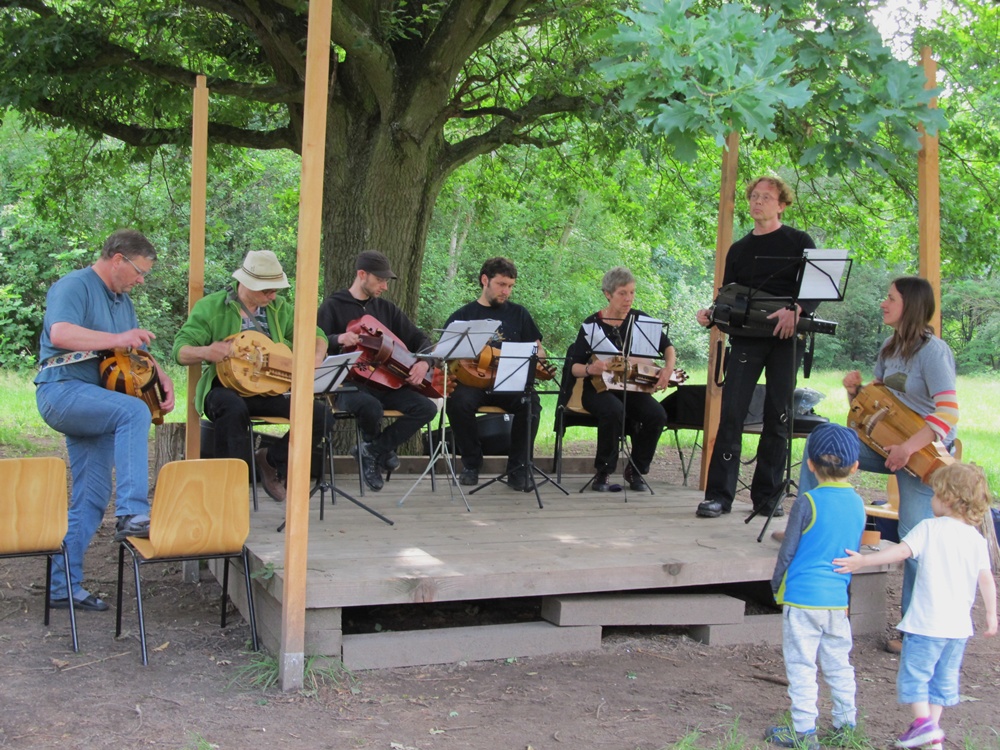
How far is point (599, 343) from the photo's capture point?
686cm

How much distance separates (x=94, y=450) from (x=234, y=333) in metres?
1.11

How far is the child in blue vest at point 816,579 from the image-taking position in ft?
11.9

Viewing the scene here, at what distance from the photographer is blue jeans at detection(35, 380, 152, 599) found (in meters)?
4.78

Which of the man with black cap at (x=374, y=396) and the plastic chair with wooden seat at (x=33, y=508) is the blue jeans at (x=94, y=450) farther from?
the man with black cap at (x=374, y=396)

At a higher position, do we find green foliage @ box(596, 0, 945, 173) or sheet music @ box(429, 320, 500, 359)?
green foliage @ box(596, 0, 945, 173)

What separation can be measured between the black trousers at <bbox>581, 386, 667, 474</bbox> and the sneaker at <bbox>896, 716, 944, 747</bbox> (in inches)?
138

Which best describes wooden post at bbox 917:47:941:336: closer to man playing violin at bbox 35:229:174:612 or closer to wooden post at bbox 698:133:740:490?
wooden post at bbox 698:133:740:490

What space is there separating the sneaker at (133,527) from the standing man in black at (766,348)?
3231mm

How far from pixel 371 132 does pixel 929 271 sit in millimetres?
4688

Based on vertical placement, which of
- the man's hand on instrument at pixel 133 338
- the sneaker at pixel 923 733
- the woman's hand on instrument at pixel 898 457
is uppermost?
the man's hand on instrument at pixel 133 338

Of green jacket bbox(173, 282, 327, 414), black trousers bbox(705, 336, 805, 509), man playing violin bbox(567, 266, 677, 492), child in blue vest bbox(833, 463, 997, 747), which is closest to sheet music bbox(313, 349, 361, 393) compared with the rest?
green jacket bbox(173, 282, 327, 414)

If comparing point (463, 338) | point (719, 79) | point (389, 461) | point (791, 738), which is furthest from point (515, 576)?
point (389, 461)

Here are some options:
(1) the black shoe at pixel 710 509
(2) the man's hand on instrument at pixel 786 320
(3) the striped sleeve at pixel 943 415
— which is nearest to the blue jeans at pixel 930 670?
(3) the striped sleeve at pixel 943 415

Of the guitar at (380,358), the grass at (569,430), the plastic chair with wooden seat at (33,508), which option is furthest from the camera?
the grass at (569,430)
